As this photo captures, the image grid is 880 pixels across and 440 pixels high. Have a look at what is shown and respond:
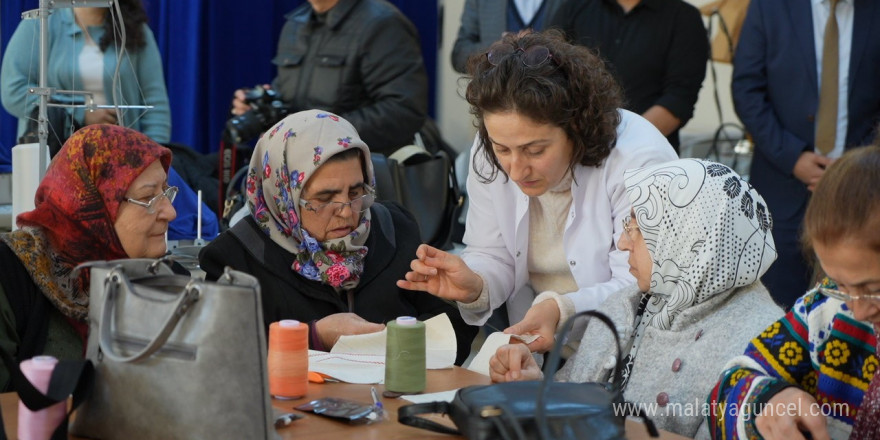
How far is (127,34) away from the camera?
3717 millimetres

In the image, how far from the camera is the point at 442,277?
2.77 metres

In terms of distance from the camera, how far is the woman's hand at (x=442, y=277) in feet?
8.73

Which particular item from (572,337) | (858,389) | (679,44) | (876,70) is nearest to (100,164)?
(572,337)

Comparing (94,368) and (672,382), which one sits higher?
(94,368)

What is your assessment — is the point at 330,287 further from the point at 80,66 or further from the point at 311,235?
the point at 80,66

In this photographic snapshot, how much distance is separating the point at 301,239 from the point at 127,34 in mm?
1363

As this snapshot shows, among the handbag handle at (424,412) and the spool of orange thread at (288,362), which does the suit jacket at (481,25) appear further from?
the handbag handle at (424,412)

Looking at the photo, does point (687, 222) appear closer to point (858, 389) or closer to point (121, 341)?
point (858, 389)

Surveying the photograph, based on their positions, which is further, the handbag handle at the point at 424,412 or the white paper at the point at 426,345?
the white paper at the point at 426,345

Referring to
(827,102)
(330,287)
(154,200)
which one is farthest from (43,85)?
(827,102)

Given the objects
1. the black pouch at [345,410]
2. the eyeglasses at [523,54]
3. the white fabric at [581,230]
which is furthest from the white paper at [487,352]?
the eyeglasses at [523,54]

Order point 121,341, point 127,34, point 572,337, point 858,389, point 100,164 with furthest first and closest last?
point 127,34
point 572,337
point 100,164
point 858,389
point 121,341

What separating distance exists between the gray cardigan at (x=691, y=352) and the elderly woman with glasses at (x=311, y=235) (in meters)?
0.62

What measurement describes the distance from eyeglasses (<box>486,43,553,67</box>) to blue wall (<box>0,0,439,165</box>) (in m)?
2.87
